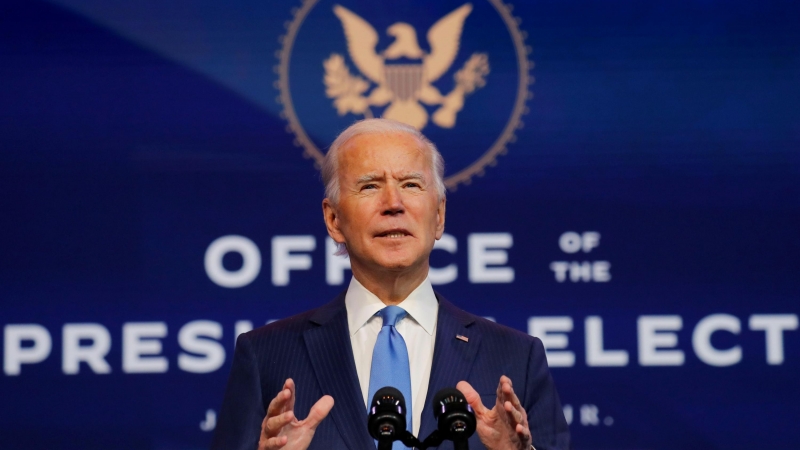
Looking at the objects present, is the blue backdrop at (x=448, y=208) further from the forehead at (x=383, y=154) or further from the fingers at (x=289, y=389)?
the fingers at (x=289, y=389)

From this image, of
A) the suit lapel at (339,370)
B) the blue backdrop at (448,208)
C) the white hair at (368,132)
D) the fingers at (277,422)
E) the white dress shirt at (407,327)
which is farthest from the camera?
the blue backdrop at (448,208)

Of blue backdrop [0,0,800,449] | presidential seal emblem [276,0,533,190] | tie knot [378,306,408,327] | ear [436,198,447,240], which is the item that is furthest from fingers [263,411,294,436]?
presidential seal emblem [276,0,533,190]

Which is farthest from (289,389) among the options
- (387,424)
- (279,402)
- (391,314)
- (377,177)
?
(377,177)

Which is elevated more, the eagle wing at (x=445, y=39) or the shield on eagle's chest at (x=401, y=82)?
the eagle wing at (x=445, y=39)

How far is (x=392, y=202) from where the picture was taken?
2.29 metres

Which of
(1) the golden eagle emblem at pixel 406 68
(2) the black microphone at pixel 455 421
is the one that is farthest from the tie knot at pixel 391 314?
(1) the golden eagle emblem at pixel 406 68

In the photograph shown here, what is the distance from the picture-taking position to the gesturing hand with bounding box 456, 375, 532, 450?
6.01 feet

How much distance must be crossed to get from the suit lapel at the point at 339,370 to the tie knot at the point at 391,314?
10 cm

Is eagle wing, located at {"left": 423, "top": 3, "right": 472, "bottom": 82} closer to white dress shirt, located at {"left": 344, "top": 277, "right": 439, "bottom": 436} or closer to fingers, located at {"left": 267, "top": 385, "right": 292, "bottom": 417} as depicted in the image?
white dress shirt, located at {"left": 344, "top": 277, "right": 439, "bottom": 436}

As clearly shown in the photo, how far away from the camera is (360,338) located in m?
2.33

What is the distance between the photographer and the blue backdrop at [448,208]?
3.68 m

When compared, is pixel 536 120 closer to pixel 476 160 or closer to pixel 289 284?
pixel 476 160

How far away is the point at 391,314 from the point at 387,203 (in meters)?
0.27

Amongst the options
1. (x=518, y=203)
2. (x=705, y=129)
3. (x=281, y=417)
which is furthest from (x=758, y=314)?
(x=281, y=417)
